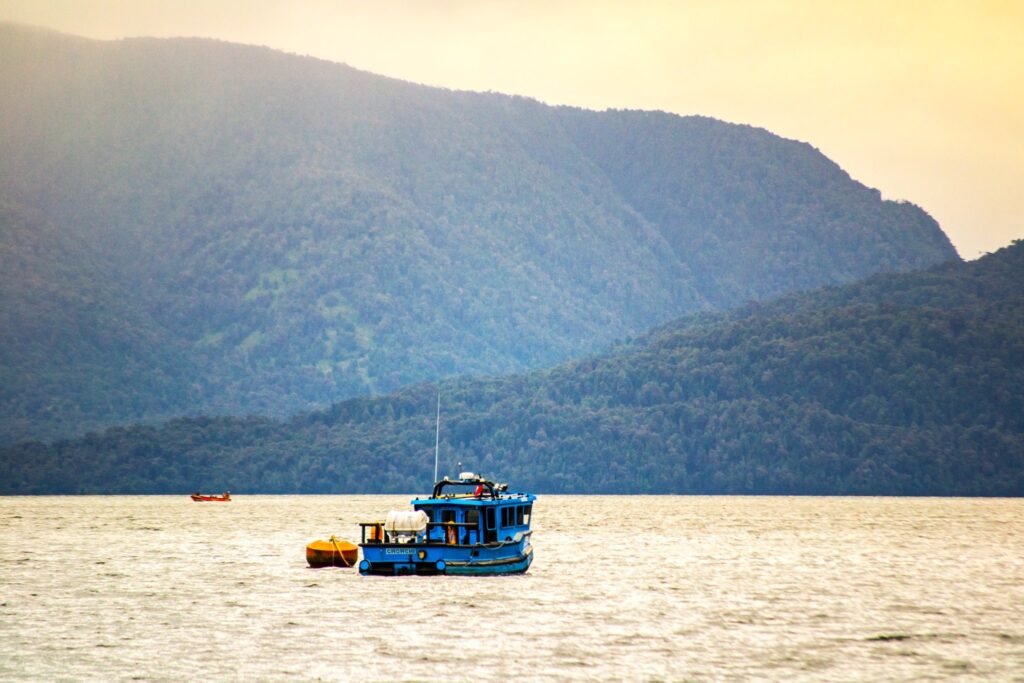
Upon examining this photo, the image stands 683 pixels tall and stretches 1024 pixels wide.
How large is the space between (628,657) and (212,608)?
29088 mm

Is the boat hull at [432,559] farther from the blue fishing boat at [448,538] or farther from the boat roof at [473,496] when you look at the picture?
the boat roof at [473,496]

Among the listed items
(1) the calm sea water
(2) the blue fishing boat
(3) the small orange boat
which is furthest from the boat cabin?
(3) the small orange boat

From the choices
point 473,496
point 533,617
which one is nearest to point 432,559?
point 473,496

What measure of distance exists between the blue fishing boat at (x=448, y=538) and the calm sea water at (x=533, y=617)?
167 centimetres

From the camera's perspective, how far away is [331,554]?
108688mm

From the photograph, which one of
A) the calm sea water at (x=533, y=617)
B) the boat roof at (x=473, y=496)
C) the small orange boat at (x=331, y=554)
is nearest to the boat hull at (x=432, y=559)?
the calm sea water at (x=533, y=617)

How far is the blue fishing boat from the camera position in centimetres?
8994

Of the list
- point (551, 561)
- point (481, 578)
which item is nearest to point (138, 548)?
point (551, 561)

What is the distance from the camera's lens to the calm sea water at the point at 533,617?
62.2 meters

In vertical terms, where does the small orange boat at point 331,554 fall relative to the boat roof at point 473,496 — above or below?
below

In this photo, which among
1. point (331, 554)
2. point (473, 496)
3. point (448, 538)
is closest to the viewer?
point (448, 538)

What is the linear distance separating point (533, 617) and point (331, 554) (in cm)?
3375

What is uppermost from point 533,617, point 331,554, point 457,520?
point 457,520

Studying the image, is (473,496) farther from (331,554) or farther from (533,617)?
(331,554)
